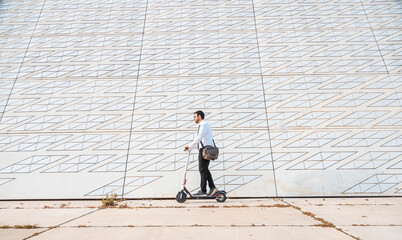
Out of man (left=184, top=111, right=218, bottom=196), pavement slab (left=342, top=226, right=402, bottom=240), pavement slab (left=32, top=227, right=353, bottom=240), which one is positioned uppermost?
pavement slab (left=32, top=227, right=353, bottom=240)

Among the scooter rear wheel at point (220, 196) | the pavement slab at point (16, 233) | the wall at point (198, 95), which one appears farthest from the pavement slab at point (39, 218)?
the scooter rear wheel at point (220, 196)

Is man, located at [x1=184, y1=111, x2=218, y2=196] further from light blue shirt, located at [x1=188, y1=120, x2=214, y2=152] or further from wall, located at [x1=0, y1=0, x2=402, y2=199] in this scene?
wall, located at [x1=0, y1=0, x2=402, y2=199]

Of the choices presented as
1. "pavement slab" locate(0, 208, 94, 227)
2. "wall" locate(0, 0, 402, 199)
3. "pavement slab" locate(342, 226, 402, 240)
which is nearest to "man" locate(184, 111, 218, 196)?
"wall" locate(0, 0, 402, 199)

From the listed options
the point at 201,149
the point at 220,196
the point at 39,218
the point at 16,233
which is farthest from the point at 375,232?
the point at 39,218

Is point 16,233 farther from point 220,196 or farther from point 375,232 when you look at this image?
point 375,232

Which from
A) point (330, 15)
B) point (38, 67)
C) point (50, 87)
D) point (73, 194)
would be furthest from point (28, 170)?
point (330, 15)

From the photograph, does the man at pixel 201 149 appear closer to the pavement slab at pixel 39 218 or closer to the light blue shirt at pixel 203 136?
the light blue shirt at pixel 203 136

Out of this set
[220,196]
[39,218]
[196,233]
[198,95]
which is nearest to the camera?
[196,233]

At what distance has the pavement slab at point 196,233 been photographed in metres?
1.55

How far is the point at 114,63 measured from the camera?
18.0 feet

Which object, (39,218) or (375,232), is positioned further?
(39,218)

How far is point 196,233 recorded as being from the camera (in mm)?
1636

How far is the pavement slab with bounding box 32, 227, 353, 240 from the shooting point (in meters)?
1.55

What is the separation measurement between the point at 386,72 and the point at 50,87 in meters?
7.94
